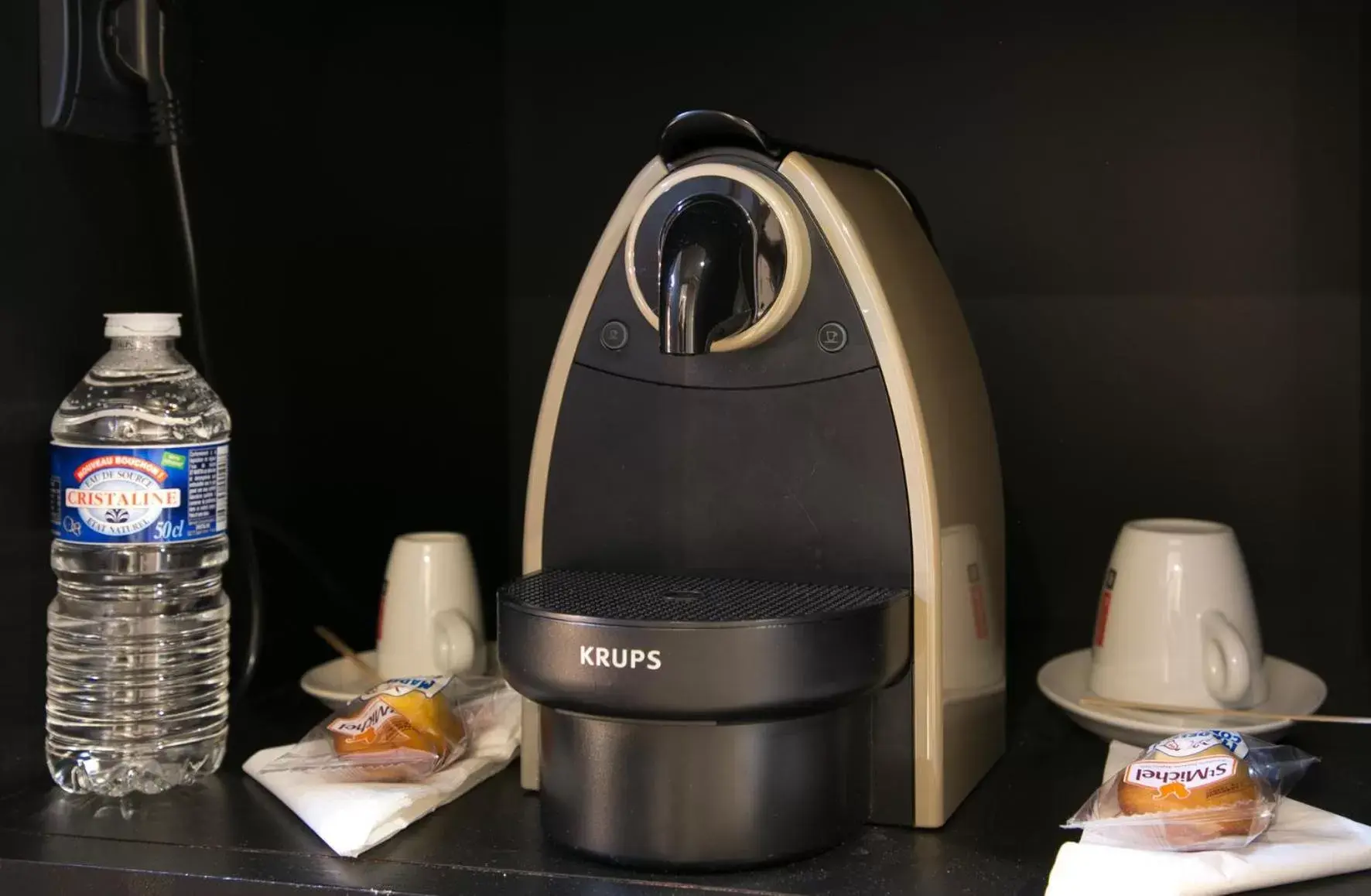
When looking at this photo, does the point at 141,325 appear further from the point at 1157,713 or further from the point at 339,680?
the point at 1157,713

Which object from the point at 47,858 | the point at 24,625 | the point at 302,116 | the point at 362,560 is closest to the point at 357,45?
the point at 302,116

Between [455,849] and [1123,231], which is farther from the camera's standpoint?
[1123,231]

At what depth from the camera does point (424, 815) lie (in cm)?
71

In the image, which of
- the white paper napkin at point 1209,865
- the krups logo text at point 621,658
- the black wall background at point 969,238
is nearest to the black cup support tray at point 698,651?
the krups logo text at point 621,658

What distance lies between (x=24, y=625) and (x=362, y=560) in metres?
0.32

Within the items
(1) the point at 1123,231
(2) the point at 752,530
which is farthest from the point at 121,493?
(1) the point at 1123,231

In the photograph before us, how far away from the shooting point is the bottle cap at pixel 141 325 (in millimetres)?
752

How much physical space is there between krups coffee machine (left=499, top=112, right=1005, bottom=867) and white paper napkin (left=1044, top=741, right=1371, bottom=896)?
0.31 ft

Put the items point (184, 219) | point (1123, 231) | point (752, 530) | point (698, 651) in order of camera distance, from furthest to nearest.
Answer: point (1123, 231), point (184, 219), point (752, 530), point (698, 651)

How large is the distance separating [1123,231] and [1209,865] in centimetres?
55

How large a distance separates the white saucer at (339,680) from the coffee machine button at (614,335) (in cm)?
26

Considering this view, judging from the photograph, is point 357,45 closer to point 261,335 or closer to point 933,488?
point 261,335

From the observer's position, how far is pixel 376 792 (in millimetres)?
699

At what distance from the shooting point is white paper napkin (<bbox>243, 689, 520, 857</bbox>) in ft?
2.18
